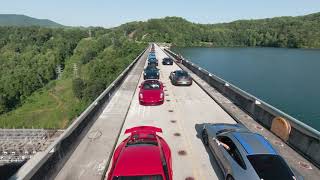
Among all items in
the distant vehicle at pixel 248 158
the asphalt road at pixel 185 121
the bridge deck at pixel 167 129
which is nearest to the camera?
the distant vehicle at pixel 248 158

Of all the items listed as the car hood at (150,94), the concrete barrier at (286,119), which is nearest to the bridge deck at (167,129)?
the car hood at (150,94)

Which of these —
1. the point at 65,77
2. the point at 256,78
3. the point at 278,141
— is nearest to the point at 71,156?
the point at 278,141

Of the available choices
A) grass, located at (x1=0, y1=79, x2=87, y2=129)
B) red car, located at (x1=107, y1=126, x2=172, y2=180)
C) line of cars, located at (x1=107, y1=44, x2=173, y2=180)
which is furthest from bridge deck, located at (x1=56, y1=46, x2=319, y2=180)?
grass, located at (x1=0, y1=79, x2=87, y2=129)

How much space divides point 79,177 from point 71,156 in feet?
6.20

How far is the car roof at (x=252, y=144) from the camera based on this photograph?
7895 mm

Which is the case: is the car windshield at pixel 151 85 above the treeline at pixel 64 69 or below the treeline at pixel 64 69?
above

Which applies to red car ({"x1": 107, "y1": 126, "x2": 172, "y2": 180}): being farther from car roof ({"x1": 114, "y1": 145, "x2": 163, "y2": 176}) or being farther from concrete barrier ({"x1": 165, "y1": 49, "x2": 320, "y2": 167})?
concrete barrier ({"x1": 165, "y1": 49, "x2": 320, "y2": 167})

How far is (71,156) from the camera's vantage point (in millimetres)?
11195

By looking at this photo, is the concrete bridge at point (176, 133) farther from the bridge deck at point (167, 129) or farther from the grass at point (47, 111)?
the grass at point (47, 111)

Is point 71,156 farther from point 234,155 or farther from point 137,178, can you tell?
point 234,155

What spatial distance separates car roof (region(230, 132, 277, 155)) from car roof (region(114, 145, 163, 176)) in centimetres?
252

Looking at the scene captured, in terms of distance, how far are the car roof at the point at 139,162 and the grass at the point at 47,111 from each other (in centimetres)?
5338

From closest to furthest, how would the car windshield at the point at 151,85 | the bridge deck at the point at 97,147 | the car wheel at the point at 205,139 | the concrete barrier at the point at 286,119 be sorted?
1. the bridge deck at the point at 97,147
2. the concrete barrier at the point at 286,119
3. the car wheel at the point at 205,139
4. the car windshield at the point at 151,85

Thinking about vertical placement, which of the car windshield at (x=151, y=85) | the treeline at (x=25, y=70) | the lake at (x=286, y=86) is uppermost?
the car windshield at (x=151, y=85)
